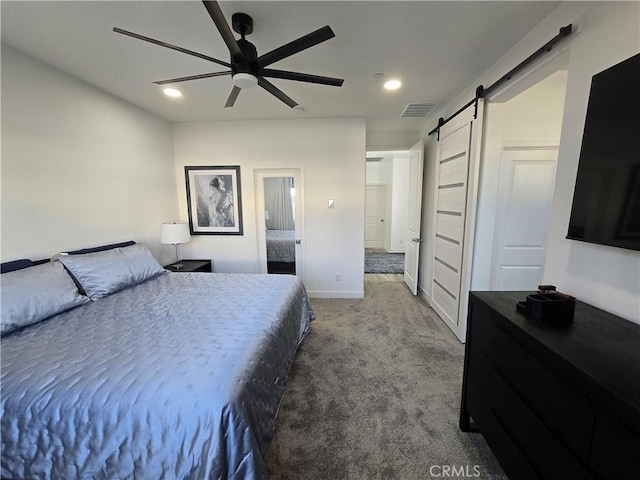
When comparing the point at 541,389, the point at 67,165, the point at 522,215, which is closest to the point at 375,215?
the point at 522,215

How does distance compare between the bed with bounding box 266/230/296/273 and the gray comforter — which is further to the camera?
the bed with bounding box 266/230/296/273

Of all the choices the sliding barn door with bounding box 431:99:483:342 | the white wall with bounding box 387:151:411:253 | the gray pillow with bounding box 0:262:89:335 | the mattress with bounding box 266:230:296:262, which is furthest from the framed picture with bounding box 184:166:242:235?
the white wall with bounding box 387:151:411:253

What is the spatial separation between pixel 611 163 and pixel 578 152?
11.3 inches

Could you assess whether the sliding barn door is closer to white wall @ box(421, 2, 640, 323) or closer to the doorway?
white wall @ box(421, 2, 640, 323)

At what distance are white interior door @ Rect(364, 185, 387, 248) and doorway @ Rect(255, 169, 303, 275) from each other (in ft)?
14.6

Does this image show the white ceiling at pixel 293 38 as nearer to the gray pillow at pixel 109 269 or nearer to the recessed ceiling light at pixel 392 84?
the recessed ceiling light at pixel 392 84

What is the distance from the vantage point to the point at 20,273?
68.9 inches

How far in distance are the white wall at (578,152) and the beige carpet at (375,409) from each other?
111cm

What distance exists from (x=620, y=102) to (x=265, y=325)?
2.13 meters

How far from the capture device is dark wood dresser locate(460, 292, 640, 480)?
29.4 inches

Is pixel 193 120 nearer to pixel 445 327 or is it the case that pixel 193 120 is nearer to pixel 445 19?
pixel 445 19

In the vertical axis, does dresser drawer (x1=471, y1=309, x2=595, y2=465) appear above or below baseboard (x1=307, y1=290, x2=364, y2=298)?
above

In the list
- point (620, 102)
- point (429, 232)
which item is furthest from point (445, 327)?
point (620, 102)

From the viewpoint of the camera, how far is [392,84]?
102 inches
